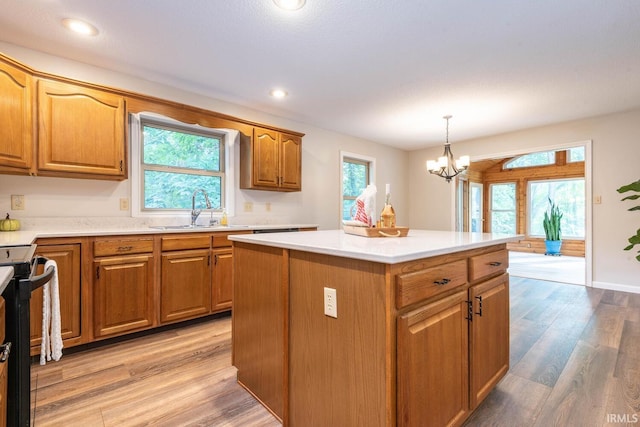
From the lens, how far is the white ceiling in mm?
1972

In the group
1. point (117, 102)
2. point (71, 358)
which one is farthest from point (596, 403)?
point (117, 102)

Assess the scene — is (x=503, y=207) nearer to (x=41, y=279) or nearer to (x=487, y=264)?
(x=487, y=264)

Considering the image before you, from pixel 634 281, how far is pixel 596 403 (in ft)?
10.9

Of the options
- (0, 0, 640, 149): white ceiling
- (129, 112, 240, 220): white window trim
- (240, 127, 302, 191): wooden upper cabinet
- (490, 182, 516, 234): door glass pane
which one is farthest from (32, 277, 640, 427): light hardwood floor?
(490, 182, 516, 234): door glass pane

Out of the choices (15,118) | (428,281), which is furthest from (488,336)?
(15,118)

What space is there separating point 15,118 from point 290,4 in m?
2.01

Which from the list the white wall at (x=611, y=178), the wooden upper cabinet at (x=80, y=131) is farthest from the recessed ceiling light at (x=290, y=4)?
the white wall at (x=611, y=178)

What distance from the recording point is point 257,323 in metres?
1.65

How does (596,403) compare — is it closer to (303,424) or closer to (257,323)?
(303,424)

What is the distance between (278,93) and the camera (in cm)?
335

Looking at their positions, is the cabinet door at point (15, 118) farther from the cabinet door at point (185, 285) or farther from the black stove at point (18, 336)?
the black stove at point (18, 336)

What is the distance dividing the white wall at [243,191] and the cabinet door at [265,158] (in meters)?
0.30

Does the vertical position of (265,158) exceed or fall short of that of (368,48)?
it falls short

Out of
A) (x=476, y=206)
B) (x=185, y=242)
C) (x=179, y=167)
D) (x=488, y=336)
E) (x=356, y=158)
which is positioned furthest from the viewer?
(x=476, y=206)
